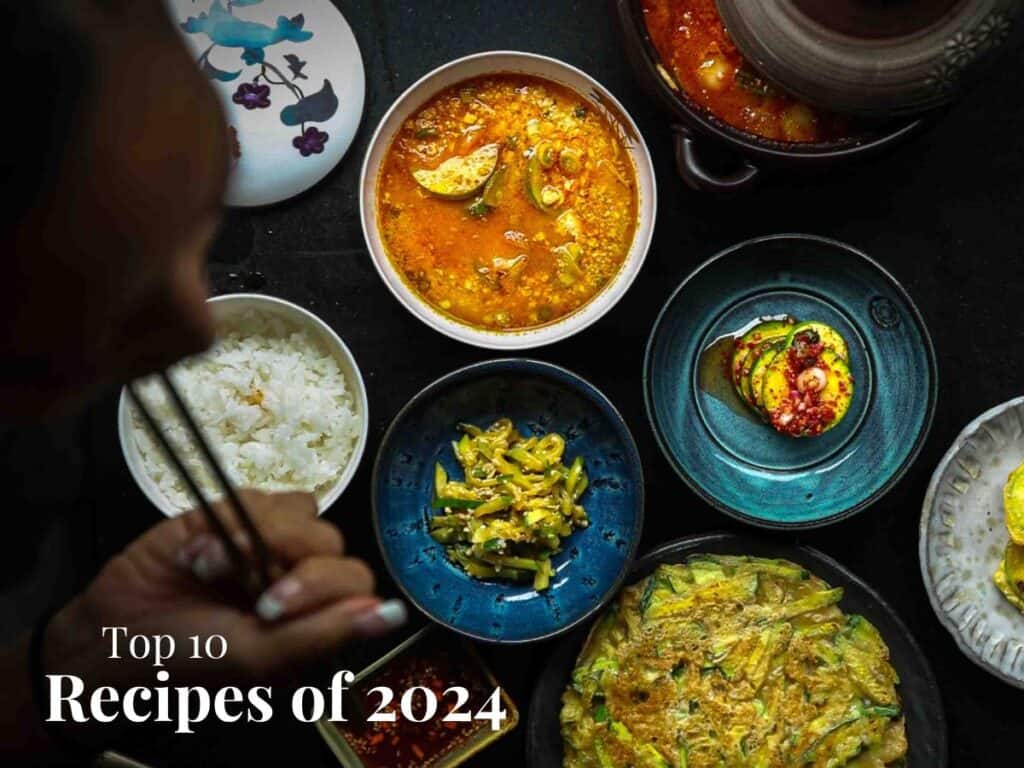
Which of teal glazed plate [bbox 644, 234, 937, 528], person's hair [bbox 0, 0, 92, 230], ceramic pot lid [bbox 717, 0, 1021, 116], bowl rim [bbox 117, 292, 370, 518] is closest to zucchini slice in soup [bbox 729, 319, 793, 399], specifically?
teal glazed plate [bbox 644, 234, 937, 528]

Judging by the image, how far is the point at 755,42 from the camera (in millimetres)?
2266

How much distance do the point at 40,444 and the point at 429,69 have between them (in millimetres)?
1389

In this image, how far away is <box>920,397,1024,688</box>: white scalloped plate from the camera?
2.81 m

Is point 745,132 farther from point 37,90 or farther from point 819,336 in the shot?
point 37,90

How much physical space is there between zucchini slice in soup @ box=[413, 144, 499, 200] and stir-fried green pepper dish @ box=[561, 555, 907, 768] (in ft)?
3.56

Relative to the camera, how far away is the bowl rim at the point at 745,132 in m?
2.38

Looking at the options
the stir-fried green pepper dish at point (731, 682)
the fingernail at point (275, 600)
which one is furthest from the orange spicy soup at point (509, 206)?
the fingernail at point (275, 600)

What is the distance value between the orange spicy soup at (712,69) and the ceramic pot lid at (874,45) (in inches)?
10.4

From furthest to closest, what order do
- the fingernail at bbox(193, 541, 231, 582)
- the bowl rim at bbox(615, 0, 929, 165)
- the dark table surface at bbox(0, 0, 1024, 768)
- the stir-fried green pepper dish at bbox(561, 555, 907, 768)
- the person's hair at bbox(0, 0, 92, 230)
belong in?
the dark table surface at bbox(0, 0, 1024, 768), the stir-fried green pepper dish at bbox(561, 555, 907, 768), the bowl rim at bbox(615, 0, 929, 165), the fingernail at bbox(193, 541, 231, 582), the person's hair at bbox(0, 0, 92, 230)

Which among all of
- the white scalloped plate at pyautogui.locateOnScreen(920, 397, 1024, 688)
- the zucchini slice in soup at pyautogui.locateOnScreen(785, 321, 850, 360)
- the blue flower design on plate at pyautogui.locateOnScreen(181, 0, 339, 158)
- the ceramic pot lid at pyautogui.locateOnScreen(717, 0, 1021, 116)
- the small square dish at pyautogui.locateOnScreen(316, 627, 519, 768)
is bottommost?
the small square dish at pyautogui.locateOnScreen(316, 627, 519, 768)

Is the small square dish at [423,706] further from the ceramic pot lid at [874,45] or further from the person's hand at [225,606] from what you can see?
the ceramic pot lid at [874,45]

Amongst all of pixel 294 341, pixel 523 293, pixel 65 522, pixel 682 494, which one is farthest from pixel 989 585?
pixel 65 522

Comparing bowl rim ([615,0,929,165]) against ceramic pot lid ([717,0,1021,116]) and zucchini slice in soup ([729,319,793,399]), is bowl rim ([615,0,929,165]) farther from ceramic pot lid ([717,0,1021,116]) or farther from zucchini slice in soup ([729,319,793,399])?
zucchini slice in soup ([729,319,793,399])

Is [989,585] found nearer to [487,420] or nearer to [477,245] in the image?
[487,420]
